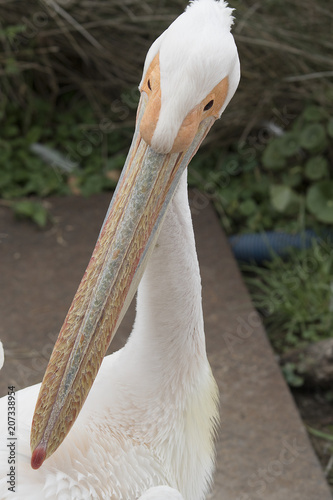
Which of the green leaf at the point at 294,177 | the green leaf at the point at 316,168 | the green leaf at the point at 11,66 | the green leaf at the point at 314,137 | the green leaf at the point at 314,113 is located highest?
the green leaf at the point at 314,113

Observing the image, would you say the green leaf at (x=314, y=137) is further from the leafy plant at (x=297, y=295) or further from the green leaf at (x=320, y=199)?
the leafy plant at (x=297, y=295)

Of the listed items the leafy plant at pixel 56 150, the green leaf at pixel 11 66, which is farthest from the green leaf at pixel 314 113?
the green leaf at pixel 11 66

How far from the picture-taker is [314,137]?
11.5 feet

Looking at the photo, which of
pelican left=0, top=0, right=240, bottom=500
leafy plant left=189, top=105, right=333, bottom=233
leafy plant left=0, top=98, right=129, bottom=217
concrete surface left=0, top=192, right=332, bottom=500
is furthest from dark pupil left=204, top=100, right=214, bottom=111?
leafy plant left=0, top=98, right=129, bottom=217

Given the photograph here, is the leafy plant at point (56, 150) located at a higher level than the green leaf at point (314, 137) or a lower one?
lower

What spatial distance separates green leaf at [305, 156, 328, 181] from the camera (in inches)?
138

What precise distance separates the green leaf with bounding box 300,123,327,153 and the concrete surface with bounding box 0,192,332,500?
23.6 inches

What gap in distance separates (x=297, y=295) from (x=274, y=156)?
791 mm

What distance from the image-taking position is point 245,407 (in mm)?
2766

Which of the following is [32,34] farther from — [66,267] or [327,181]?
[327,181]

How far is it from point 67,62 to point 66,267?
1352mm

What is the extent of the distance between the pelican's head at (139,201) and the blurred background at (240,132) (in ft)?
5.49

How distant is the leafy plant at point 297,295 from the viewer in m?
3.15

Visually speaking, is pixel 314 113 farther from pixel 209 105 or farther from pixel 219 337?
pixel 209 105
